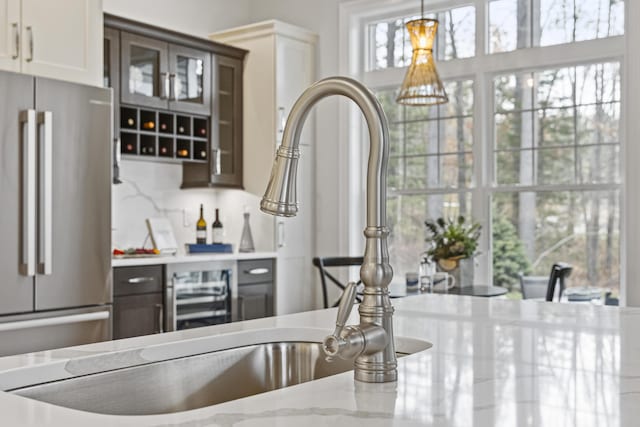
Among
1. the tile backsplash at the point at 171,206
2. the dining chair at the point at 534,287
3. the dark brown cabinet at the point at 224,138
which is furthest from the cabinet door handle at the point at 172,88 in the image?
the dining chair at the point at 534,287

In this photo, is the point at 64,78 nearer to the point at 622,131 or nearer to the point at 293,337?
the point at 293,337

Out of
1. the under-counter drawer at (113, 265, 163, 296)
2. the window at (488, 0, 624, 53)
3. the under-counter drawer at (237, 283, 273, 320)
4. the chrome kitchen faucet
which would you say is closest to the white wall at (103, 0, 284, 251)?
the under-counter drawer at (237, 283, 273, 320)

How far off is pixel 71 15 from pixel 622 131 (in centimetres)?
308

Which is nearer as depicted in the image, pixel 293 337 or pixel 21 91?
pixel 293 337

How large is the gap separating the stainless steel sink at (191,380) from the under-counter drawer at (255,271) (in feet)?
10.5

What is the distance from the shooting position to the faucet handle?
1.11m

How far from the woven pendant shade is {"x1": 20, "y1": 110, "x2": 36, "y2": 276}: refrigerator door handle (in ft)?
6.15

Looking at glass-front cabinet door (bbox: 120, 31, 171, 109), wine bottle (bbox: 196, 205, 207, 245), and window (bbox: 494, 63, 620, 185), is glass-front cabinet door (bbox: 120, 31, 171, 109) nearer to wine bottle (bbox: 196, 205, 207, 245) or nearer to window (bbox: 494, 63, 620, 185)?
wine bottle (bbox: 196, 205, 207, 245)

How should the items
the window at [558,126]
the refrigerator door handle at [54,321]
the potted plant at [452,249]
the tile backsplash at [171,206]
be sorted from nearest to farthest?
the refrigerator door handle at [54,321] < the potted plant at [452,249] < the window at [558,126] < the tile backsplash at [171,206]

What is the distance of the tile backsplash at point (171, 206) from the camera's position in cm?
495

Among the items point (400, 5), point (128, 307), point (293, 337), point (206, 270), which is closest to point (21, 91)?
point (128, 307)

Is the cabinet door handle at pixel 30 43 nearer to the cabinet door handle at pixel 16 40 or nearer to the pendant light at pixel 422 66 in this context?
the cabinet door handle at pixel 16 40

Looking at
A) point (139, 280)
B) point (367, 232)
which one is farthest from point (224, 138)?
point (367, 232)

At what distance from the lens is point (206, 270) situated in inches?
183
